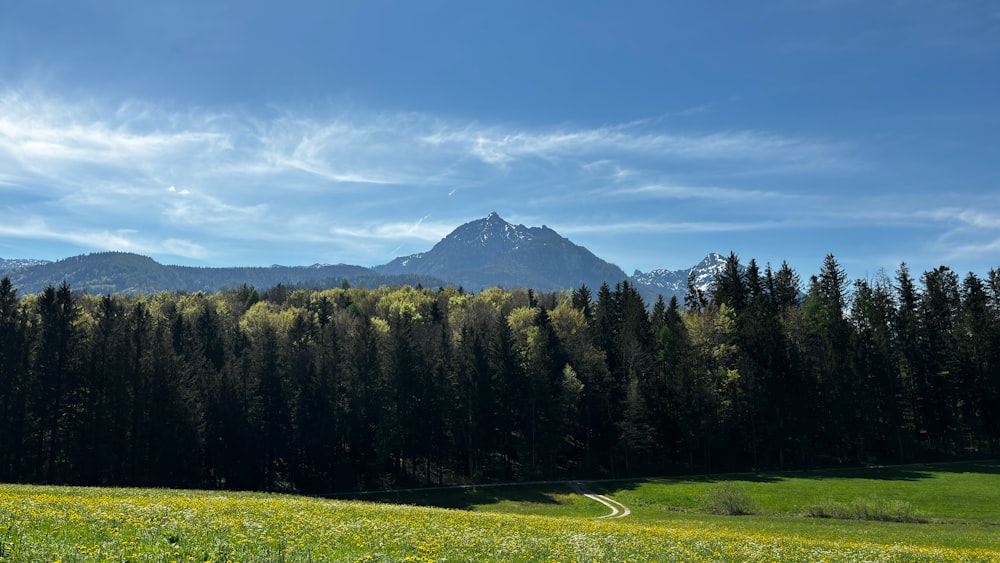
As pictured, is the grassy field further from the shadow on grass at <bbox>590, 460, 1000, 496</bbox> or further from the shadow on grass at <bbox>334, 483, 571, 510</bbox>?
the shadow on grass at <bbox>334, 483, 571, 510</bbox>

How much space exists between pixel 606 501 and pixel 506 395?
24494 millimetres

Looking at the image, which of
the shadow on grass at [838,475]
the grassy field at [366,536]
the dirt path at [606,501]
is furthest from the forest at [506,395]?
the grassy field at [366,536]

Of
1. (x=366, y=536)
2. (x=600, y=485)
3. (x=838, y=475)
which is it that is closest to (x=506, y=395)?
→ (x=600, y=485)

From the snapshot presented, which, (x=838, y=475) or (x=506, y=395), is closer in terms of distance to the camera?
(x=838, y=475)

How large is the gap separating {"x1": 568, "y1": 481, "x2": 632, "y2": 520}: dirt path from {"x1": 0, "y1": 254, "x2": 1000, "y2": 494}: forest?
294 inches

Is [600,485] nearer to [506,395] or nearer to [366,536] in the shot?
[506,395]

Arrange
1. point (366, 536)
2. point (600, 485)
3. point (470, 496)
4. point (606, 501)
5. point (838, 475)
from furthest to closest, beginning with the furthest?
point (600, 485), point (838, 475), point (470, 496), point (606, 501), point (366, 536)

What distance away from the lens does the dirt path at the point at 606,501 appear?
50419mm

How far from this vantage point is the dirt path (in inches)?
1985

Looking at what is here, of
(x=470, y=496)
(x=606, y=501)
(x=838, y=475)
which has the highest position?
(x=838, y=475)

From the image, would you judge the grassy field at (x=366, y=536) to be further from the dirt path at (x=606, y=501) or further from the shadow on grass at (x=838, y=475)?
the shadow on grass at (x=838, y=475)

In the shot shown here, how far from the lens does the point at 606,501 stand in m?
59.1

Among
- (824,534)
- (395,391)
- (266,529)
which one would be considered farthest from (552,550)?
(395,391)

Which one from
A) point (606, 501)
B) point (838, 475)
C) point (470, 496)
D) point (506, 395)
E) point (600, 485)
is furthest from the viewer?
point (506, 395)
